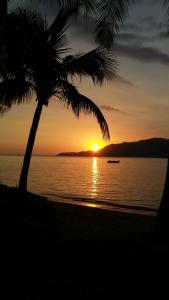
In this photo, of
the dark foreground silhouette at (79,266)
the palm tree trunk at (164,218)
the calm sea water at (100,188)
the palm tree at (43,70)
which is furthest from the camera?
the calm sea water at (100,188)

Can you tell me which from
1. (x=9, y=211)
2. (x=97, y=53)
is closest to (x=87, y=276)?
(x=9, y=211)

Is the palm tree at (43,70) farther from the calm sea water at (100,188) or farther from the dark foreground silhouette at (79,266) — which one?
the calm sea water at (100,188)

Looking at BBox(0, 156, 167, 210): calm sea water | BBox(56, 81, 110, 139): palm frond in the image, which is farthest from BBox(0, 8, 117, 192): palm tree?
BBox(0, 156, 167, 210): calm sea water

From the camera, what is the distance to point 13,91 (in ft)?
48.0

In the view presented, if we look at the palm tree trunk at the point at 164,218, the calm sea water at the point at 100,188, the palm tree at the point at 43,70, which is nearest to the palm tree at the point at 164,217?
the palm tree trunk at the point at 164,218

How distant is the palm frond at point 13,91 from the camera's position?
47.4ft

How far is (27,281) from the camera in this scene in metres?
5.26

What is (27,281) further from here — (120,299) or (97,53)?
(97,53)

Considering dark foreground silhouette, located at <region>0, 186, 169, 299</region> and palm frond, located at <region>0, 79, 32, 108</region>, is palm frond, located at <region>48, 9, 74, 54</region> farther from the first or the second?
dark foreground silhouette, located at <region>0, 186, 169, 299</region>

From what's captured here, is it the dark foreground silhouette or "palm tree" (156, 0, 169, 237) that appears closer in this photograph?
the dark foreground silhouette

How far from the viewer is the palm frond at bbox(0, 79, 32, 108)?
14.4m

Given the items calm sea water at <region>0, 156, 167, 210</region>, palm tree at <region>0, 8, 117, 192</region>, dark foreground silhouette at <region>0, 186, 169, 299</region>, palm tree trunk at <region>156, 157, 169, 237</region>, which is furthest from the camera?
calm sea water at <region>0, 156, 167, 210</region>

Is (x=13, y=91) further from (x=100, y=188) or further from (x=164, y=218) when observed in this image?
(x=100, y=188)

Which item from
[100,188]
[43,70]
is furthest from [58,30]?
[100,188]
